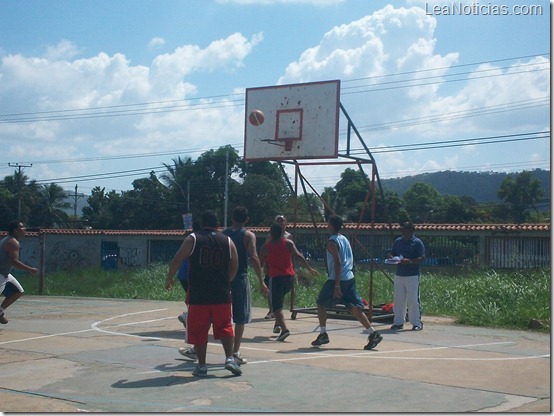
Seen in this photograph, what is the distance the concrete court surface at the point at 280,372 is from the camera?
692 centimetres

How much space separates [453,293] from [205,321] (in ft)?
31.7

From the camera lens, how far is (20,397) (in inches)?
284

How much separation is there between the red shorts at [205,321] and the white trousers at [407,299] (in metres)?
5.22

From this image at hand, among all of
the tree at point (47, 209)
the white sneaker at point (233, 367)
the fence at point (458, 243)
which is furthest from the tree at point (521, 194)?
the white sneaker at point (233, 367)

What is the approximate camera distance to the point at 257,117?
1416cm

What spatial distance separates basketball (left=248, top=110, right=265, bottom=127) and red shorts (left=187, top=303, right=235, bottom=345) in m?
6.64

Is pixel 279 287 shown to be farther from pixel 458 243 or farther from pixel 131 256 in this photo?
pixel 131 256

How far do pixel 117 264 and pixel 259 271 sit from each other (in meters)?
29.1

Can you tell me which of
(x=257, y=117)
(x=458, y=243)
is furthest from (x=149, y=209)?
(x=257, y=117)

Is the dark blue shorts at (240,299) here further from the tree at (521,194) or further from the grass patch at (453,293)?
the tree at (521,194)

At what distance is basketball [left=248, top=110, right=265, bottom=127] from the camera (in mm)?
14141

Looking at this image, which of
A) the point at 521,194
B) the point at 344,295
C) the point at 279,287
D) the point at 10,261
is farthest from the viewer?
the point at 521,194

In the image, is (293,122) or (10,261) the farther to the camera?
(293,122)

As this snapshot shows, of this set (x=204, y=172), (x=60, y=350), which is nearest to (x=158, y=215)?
(x=204, y=172)
